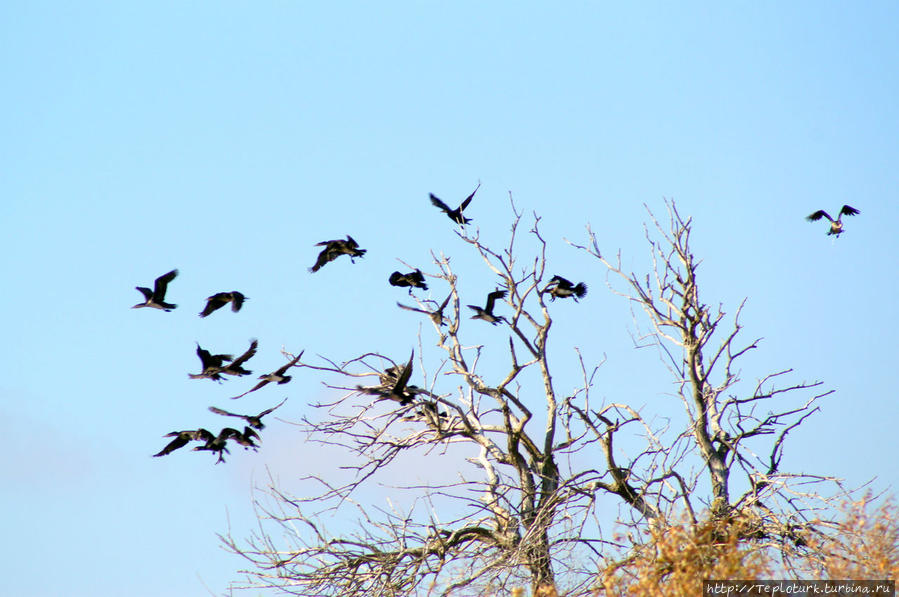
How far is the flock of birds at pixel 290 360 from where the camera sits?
13.1 m

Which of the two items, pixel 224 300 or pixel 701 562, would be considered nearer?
pixel 701 562

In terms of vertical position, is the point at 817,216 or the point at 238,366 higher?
the point at 817,216

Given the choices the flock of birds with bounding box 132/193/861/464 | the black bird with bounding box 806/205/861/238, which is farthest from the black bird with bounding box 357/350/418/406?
the black bird with bounding box 806/205/861/238

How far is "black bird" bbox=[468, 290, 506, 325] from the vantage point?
14594mm

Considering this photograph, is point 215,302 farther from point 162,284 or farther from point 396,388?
point 396,388

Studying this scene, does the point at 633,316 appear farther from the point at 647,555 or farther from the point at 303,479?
the point at 647,555

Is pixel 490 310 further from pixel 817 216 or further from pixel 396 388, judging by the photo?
pixel 817 216

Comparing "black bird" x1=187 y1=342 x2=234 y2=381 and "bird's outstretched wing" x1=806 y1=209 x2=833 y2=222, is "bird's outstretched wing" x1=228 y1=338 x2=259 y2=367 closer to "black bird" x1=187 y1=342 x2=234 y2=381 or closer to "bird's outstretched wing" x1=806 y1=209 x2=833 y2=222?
"black bird" x1=187 y1=342 x2=234 y2=381

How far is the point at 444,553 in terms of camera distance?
43.3 ft

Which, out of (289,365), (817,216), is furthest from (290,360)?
(817,216)

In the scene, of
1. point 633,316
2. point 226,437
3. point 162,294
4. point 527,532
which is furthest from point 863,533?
point 162,294

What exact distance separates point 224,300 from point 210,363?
4.97 feet

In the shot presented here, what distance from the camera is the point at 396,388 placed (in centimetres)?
1292

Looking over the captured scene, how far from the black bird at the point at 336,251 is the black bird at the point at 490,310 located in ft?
6.29
